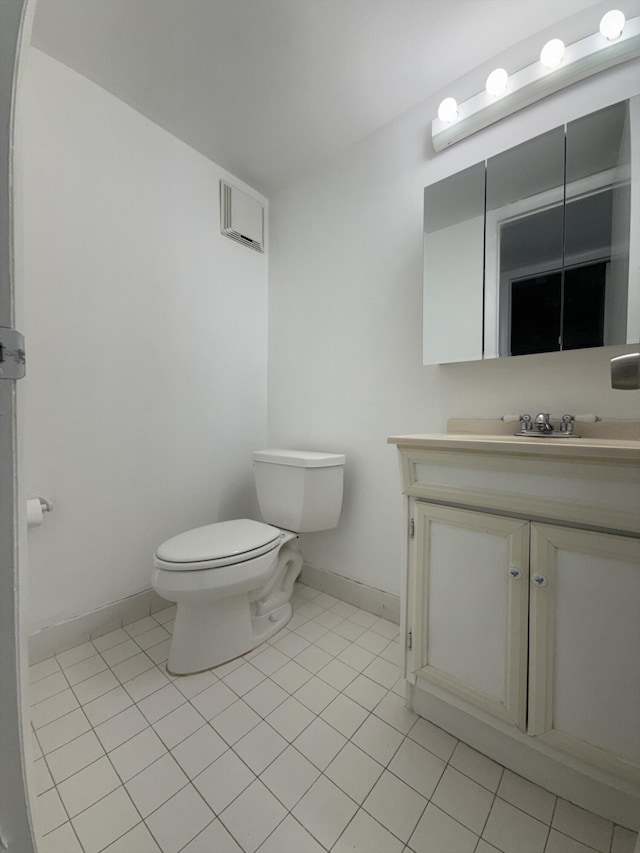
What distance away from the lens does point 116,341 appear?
4.61ft

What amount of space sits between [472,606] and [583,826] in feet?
1.51

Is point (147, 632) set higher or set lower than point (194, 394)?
lower

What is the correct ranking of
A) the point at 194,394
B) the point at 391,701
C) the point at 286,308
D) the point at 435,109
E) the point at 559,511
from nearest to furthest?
the point at 559,511 → the point at 391,701 → the point at 435,109 → the point at 194,394 → the point at 286,308

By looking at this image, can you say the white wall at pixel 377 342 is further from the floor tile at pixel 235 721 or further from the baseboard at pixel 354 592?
the floor tile at pixel 235 721

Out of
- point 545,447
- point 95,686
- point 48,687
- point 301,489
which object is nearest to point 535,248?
point 545,447

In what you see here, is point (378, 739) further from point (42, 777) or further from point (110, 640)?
point (110, 640)

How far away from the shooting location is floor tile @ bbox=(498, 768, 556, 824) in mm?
772

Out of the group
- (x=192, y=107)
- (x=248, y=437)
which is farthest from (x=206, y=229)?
(x=248, y=437)

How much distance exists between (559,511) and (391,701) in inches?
31.5

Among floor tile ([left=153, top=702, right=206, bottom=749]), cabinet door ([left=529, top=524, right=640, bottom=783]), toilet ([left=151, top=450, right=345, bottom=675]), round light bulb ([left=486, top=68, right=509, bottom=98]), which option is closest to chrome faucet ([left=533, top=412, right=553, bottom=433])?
cabinet door ([left=529, top=524, right=640, bottom=783])

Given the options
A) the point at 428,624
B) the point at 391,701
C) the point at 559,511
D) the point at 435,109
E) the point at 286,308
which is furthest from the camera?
the point at 286,308

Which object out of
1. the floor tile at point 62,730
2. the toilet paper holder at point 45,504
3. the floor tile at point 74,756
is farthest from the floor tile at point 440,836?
the toilet paper holder at point 45,504

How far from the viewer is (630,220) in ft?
3.23

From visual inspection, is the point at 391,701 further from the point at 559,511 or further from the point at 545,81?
the point at 545,81
